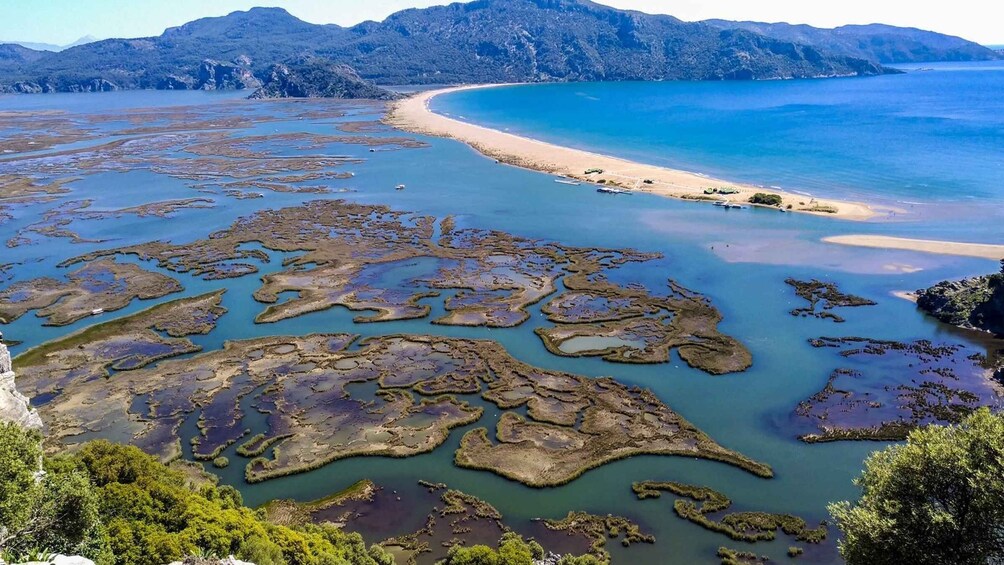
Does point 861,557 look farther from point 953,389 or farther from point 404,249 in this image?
point 404,249

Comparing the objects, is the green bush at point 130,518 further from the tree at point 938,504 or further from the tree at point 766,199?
the tree at point 766,199

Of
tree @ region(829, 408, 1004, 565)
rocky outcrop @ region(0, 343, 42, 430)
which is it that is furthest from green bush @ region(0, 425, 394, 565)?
tree @ region(829, 408, 1004, 565)

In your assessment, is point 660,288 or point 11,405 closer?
point 11,405

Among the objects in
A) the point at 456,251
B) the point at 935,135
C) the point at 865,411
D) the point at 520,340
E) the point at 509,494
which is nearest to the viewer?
the point at 509,494

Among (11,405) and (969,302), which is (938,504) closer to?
(11,405)

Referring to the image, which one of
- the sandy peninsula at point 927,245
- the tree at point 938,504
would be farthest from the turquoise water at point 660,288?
the tree at point 938,504

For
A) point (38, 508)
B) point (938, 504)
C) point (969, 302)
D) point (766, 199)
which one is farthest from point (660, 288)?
point (38, 508)

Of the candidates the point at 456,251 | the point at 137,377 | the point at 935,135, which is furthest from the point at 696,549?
the point at 935,135
